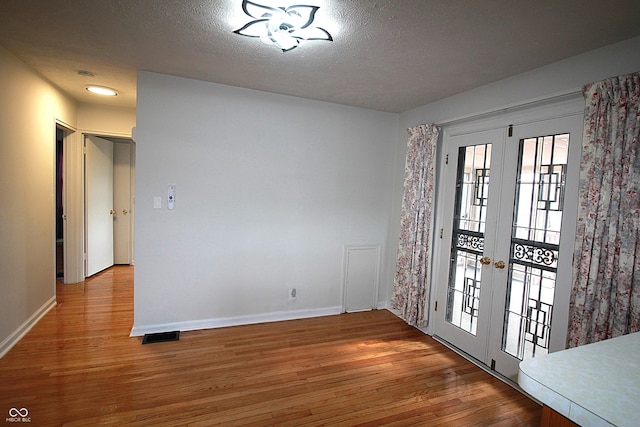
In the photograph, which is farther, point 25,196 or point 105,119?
point 105,119

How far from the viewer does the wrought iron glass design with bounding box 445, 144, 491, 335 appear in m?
2.95

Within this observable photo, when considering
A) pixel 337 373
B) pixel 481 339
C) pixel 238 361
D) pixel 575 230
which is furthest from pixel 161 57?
pixel 481 339

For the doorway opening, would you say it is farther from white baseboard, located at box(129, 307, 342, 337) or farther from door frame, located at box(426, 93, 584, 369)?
door frame, located at box(426, 93, 584, 369)

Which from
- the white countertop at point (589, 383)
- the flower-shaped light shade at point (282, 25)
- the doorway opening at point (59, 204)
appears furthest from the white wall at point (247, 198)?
the white countertop at point (589, 383)

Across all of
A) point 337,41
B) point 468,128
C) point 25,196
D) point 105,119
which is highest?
point 337,41

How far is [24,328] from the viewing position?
298cm

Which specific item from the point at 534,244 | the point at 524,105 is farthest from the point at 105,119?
the point at 534,244

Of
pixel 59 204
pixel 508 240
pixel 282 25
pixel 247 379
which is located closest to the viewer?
pixel 282 25

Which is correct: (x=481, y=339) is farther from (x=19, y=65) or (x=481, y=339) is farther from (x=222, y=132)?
(x=19, y=65)

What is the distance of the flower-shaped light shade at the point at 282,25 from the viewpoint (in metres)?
1.75

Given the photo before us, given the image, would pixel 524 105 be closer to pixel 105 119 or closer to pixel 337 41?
pixel 337 41

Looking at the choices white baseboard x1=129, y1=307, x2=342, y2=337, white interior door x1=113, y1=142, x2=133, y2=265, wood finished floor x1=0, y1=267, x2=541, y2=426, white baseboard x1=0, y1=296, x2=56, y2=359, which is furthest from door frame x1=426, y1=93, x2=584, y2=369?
white interior door x1=113, y1=142, x2=133, y2=265

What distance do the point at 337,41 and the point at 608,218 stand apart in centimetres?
209

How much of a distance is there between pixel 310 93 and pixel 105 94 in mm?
2551
